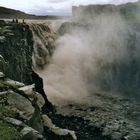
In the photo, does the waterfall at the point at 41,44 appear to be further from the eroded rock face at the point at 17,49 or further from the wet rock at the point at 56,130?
the wet rock at the point at 56,130

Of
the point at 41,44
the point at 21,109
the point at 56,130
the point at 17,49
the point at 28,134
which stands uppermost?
the point at 17,49

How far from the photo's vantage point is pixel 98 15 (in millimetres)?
80188

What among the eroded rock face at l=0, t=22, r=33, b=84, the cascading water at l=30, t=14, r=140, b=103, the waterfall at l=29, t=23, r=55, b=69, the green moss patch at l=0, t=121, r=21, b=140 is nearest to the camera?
the green moss patch at l=0, t=121, r=21, b=140

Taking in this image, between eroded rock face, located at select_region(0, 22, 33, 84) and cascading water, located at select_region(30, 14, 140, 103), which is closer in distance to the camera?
eroded rock face, located at select_region(0, 22, 33, 84)

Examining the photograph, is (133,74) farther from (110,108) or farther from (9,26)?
(9,26)

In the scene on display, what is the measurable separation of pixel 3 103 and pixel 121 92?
39901mm

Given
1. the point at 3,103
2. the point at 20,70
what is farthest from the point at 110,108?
the point at 3,103

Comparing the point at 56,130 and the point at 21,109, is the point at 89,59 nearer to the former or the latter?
the point at 56,130

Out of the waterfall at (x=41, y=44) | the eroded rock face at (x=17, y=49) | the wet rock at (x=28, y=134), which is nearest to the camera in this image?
the wet rock at (x=28, y=134)

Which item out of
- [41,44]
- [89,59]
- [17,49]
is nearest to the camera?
[17,49]

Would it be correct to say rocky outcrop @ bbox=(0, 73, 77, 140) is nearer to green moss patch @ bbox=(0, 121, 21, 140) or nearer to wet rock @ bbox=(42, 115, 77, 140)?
green moss patch @ bbox=(0, 121, 21, 140)

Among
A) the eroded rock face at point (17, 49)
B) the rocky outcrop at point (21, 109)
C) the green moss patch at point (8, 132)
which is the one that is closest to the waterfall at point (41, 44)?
the eroded rock face at point (17, 49)

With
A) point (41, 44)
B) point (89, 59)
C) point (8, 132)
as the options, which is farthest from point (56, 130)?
point (89, 59)

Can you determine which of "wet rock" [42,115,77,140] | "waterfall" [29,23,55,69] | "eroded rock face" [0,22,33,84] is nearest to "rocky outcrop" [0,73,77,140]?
"wet rock" [42,115,77,140]
